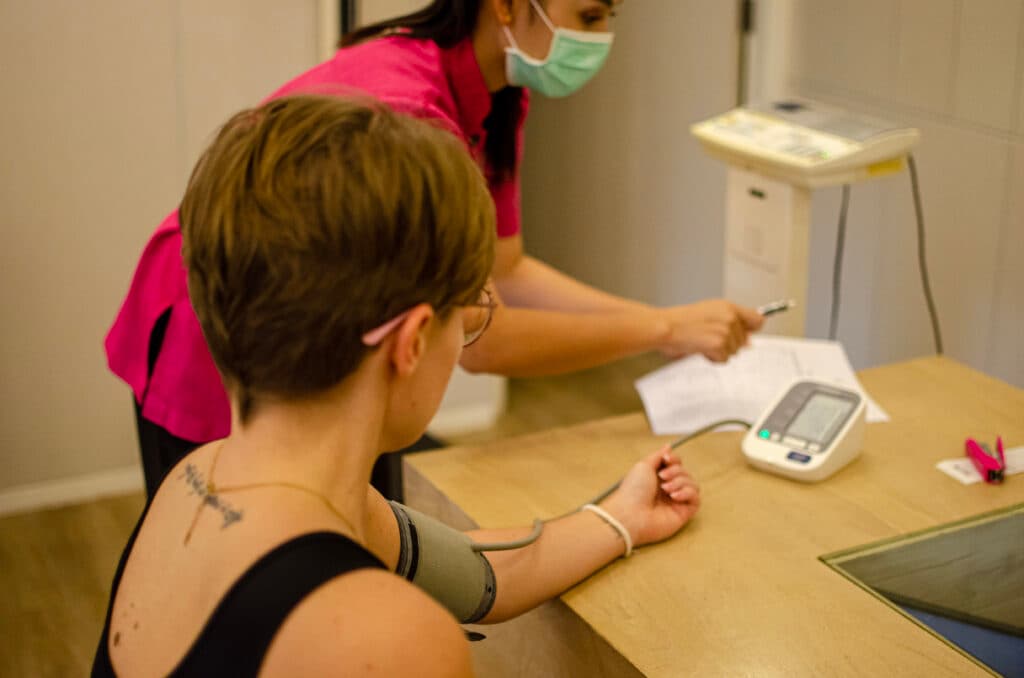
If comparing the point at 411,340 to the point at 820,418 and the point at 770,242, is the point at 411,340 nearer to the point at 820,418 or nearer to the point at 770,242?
the point at 820,418

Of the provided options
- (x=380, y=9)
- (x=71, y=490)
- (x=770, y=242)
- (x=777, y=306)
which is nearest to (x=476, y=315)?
(x=777, y=306)

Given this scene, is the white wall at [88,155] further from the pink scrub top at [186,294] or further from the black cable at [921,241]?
the black cable at [921,241]

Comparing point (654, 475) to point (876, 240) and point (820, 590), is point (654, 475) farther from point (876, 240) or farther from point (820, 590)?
point (876, 240)

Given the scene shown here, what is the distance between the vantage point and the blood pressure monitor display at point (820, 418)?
1572 millimetres

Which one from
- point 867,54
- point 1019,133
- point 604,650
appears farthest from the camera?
point 867,54

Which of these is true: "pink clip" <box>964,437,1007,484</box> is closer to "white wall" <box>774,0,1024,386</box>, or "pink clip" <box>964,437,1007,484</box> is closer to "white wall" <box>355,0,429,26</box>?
"white wall" <box>774,0,1024,386</box>

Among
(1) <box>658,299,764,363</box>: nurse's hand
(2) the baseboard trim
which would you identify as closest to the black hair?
(1) <box>658,299,764,363</box>: nurse's hand

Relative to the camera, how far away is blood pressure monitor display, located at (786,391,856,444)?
157 centimetres

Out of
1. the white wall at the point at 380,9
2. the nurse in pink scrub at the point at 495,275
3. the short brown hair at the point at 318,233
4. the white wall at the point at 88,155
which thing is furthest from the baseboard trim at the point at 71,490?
the short brown hair at the point at 318,233

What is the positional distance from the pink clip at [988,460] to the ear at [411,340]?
917 millimetres

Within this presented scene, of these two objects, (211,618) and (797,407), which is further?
(797,407)

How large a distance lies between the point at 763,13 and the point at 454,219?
238cm

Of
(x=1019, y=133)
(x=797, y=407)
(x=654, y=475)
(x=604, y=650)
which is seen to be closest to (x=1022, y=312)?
(x=1019, y=133)

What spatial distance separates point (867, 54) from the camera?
2.74 m
